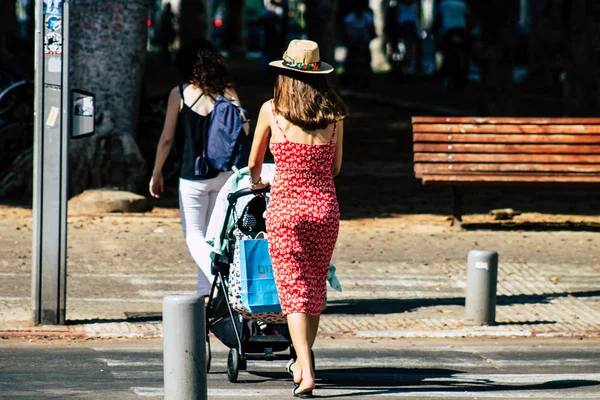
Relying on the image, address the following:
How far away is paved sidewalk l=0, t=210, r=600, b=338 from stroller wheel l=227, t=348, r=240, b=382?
148 cm

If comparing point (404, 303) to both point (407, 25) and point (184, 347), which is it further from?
point (407, 25)

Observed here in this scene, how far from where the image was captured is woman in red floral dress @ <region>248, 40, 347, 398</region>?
267 inches

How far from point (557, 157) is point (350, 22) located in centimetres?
1588

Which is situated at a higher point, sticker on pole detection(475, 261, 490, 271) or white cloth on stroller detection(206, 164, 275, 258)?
white cloth on stroller detection(206, 164, 275, 258)

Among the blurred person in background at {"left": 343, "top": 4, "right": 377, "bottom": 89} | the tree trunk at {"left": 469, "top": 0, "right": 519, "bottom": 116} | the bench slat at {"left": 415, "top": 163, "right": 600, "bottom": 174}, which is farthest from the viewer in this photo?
the blurred person in background at {"left": 343, "top": 4, "right": 377, "bottom": 89}

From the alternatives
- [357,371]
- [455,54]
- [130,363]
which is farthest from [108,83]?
[455,54]

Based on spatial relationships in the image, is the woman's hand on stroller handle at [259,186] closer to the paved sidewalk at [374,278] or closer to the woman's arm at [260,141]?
the woman's arm at [260,141]

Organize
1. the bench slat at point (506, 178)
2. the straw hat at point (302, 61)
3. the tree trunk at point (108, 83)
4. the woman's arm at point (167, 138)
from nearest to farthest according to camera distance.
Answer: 1. the straw hat at point (302, 61)
2. the woman's arm at point (167, 138)
3. the bench slat at point (506, 178)
4. the tree trunk at point (108, 83)

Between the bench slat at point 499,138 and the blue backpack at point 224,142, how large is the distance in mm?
5312

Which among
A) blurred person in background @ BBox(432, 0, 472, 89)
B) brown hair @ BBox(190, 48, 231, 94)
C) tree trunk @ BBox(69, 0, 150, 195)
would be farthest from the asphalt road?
blurred person in background @ BBox(432, 0, 472, 89)

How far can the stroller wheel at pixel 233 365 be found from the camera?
722 cm

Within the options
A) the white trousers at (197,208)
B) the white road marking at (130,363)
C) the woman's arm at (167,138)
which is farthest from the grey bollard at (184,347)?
the woman's arm at (167,138)

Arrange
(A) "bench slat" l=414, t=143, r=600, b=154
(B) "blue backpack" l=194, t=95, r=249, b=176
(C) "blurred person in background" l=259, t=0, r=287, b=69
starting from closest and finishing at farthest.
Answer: (B) "blue backpack" l=194, t=95, r=249, b=176 < (A) "bench slat" l=414, t=143, r=600, b=154 < (C) "blurred person in background" l=259, t=0, r=287, b=69

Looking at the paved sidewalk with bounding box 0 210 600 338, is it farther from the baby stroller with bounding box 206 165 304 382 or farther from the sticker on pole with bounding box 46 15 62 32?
the sticker on pole with bounding box 46 15 62 32
